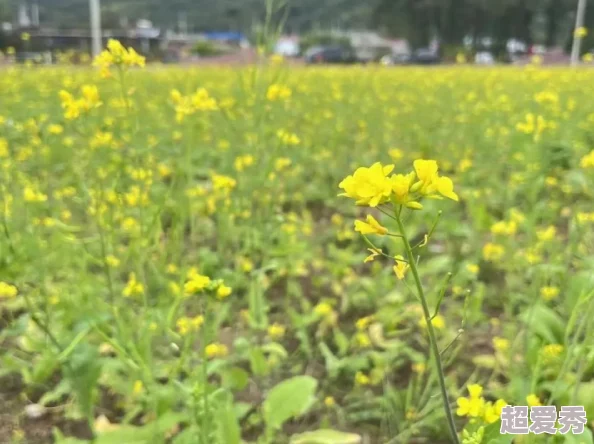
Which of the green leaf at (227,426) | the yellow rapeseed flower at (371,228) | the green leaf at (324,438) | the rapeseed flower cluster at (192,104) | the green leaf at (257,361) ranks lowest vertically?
the green leaf at (324,438)

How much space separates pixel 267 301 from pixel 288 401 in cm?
71

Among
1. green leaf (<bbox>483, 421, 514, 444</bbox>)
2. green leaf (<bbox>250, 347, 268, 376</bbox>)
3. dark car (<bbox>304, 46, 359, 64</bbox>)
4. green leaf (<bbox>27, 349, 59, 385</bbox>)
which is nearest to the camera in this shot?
green leaf (<bbox>483, 421, 514, 444</bbox>)

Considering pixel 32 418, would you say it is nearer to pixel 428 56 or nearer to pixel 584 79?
pixel 584 79

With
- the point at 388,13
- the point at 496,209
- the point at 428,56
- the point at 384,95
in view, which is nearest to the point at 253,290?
the point at 496,209

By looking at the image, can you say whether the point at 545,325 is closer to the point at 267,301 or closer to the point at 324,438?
the point at 324,438

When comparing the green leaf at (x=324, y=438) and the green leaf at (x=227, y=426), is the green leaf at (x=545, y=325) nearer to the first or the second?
the green leaf at (x=324, y=438)

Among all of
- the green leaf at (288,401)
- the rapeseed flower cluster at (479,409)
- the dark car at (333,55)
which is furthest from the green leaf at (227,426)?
the dark car at (333,55)

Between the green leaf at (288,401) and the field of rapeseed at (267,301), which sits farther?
the green leaf at (288,401)

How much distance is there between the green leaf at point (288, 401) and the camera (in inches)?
53.4

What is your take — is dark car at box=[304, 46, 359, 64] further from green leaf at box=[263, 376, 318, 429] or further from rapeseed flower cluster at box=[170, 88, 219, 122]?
green leaf at box=[263, 376, 318, 429]

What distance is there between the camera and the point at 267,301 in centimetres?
207

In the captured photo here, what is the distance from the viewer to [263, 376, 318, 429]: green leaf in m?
1.36

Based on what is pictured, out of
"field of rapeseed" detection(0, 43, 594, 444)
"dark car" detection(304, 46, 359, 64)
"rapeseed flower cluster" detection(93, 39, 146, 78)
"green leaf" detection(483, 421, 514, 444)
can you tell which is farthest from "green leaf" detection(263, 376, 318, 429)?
"dark car" detection(304, 46, 359, 64)

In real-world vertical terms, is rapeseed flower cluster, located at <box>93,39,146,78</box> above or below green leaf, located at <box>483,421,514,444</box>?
above
